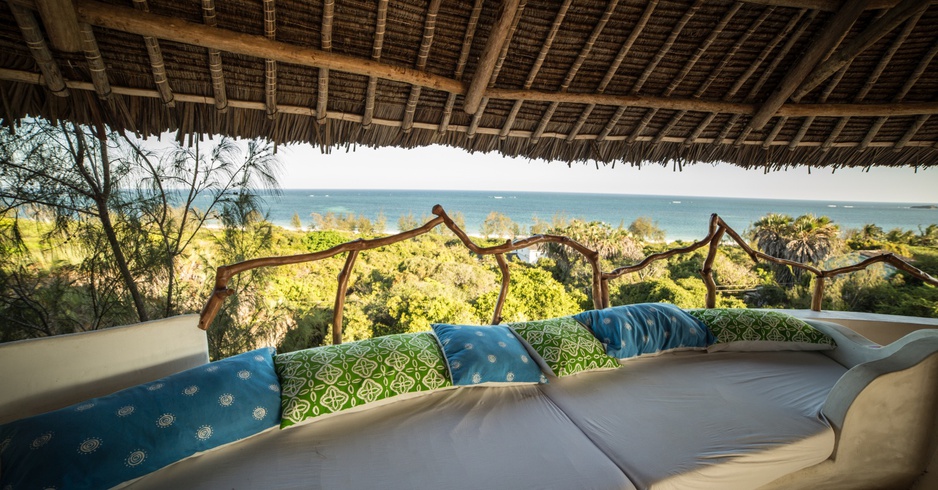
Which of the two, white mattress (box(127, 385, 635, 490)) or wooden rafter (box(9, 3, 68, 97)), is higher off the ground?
wooden rafter (box(9, 3, 68, 97))

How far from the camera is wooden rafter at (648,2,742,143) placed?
6.60 ft

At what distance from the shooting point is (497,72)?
208 centimetres

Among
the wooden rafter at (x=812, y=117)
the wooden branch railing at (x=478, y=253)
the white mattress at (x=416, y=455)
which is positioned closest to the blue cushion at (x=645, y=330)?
the wooden branch railing at (x=478, y=253)

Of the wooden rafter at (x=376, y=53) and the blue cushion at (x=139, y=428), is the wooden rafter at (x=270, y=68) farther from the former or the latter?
the blue cushion at (x=139, y=428)

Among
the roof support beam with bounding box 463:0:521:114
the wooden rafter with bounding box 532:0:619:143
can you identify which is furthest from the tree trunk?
the wooden rafter with bounding box 532:0:619:143

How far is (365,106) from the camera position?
6.95 ft

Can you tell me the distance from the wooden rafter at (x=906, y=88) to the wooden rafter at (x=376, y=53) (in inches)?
128

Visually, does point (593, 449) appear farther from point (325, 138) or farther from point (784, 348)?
point (325, 138)

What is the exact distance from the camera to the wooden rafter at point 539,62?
188 centimetres

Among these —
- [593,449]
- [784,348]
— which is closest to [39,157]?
[593,449]

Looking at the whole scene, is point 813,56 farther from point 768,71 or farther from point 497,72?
point 497,72

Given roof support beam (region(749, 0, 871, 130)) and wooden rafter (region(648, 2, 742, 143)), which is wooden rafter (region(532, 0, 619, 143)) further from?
roof support beam (region(749, 0, 871, 130))

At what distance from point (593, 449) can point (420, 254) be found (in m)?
4.84

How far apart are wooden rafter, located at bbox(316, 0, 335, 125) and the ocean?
57.8 ft
